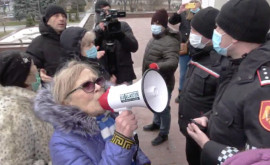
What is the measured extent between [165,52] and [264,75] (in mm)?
2134

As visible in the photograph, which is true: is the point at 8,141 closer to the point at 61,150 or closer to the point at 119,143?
the point at 61,150

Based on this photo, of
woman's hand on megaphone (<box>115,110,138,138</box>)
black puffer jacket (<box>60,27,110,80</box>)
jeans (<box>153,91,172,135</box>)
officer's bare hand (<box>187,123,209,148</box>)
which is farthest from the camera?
jeans (<box>153,91,172,135</box>)

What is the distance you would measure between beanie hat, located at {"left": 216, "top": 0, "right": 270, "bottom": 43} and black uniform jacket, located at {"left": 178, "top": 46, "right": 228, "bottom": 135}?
530 millimetres

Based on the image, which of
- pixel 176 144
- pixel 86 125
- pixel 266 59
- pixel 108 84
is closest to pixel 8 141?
pixel 86 125

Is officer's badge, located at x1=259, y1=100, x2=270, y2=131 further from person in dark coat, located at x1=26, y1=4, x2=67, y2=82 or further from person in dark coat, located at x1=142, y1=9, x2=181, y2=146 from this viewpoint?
person in dark coat, located at x1=26, y1=4, x2=67, y2=82

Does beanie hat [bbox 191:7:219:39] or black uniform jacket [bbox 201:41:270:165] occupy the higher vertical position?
beanie hat [bbox 191:7:219:39]

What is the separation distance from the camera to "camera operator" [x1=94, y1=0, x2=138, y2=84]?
3.07 meters

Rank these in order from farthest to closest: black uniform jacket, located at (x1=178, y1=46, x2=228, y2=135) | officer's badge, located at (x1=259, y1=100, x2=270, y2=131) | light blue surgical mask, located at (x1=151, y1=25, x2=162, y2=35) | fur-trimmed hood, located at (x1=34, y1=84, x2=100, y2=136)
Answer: light blue surgical mask, located at (x1=151, y1=25, x2=162, y2=35) < black uniform jacket, located at (x1=178, y1=46, x2=228, y2=135) < fur-trimmed hood, located at (x1=34, y1=84, x2=100, y2=136) < officer's badge, located at (x1=259, y1=100, x2=270, y2=131)

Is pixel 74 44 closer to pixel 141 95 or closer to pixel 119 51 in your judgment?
pixel 119 51

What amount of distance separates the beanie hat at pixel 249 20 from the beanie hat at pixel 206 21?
0.68 meters

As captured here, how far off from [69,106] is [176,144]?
9.01 ft

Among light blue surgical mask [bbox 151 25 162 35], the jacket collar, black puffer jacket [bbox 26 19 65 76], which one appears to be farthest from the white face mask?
black puffer jacket [bbox 26 19 65 76]

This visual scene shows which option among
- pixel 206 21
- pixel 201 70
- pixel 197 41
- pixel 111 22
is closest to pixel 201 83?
pixel 201 70

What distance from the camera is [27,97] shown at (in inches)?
79.1
